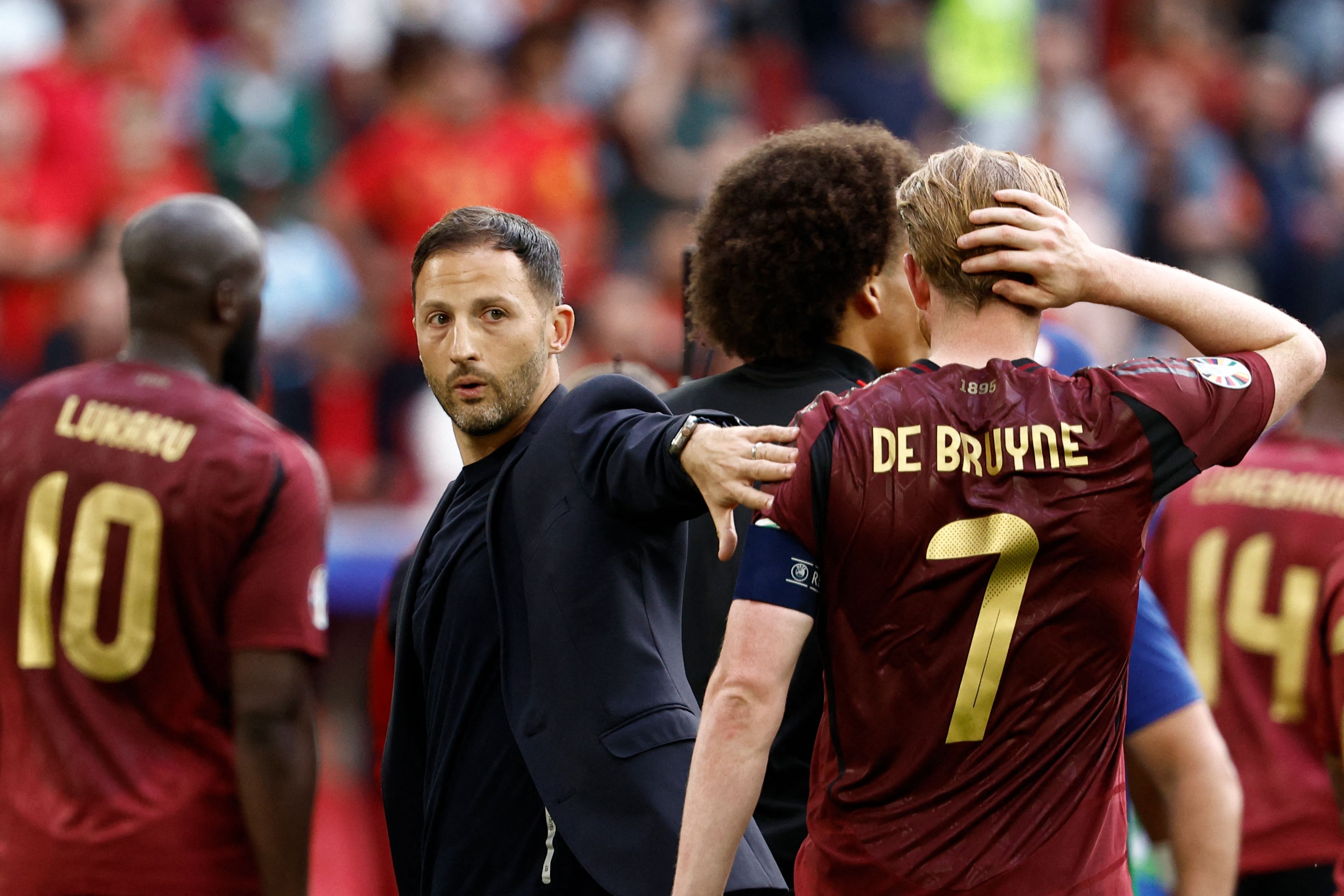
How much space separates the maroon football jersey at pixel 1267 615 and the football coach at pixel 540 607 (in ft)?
7.86

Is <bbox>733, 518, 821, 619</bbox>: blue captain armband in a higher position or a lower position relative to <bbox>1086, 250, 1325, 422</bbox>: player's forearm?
lower

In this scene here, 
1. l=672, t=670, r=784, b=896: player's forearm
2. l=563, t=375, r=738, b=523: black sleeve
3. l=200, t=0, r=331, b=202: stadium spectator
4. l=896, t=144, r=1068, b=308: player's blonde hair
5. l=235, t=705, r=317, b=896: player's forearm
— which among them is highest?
l=200, t=0, r=331, b=202: stadium spectator

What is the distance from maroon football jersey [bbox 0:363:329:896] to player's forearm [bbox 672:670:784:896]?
5.67ft

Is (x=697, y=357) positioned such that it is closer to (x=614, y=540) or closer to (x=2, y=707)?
(x=614, y=540)

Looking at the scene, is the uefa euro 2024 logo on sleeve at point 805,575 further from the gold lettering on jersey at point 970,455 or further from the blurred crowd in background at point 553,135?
the blurred crowd in background at point 553,135

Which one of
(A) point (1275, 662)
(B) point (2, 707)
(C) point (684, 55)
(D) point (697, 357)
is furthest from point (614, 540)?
(C) point (684, 55)

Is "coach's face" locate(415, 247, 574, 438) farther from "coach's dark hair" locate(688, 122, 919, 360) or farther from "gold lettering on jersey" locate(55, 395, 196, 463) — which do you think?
"gold lettering on jersey" locate(55, 395, 196, 463)

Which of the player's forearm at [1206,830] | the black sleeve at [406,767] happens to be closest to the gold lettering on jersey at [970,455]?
the black sleeve at [406,767]

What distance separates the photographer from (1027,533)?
8.74 ft

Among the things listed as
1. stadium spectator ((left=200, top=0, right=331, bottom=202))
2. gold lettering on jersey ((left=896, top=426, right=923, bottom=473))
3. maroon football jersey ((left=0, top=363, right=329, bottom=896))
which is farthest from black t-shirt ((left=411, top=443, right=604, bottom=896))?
stadium spectator ((left=200, top=0, right=331, bottom=202))

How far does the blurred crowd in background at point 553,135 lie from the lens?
9.31 m

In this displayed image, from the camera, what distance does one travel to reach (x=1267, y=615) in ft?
16.1

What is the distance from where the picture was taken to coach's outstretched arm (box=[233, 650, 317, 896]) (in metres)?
4.02

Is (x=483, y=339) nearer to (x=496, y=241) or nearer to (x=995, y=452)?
(x=496, y=241)
